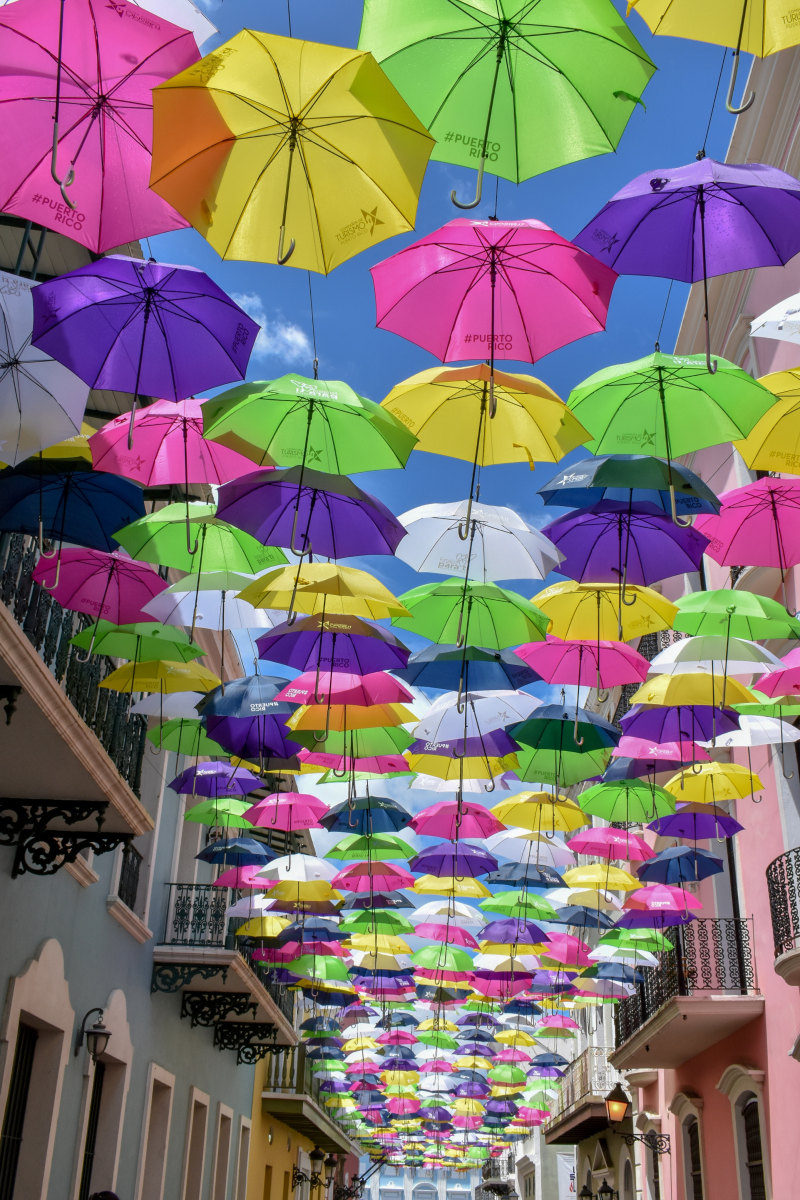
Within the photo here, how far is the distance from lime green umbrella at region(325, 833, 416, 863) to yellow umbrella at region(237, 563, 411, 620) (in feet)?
20.3

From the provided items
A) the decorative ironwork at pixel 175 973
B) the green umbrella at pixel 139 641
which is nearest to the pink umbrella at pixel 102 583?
the green umbrella at pixel 139 641

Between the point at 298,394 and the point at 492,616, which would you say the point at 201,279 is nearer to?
the point at 298,394

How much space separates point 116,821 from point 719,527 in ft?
18.8

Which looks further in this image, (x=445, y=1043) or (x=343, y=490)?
(x=445, y=1043)

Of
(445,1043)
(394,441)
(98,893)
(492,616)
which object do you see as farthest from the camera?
(445,1043)

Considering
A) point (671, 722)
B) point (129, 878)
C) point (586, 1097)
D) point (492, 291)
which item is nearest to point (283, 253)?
point (492, 291)

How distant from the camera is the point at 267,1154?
25719 mm

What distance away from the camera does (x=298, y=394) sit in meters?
6.62

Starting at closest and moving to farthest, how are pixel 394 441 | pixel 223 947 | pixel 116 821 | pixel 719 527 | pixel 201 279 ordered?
1. pixel 201 279
2. pixel 394 441
3. pixel 719 527
4. pixel 116 821
5. pixel 223 947

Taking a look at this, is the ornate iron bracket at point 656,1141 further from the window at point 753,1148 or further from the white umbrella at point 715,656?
the white umbrella at point 715,656

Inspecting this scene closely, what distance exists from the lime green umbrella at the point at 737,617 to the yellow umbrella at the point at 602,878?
667 cm

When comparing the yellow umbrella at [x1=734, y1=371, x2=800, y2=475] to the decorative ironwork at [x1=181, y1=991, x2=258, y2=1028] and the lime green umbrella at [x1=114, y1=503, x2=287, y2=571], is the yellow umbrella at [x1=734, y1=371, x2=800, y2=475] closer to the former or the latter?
the lime green umbrella at [x1=114, y1=503, x2=287, y2=571]

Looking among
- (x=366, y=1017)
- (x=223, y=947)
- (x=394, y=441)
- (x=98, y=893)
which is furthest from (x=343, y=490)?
(x=366, y=1017)

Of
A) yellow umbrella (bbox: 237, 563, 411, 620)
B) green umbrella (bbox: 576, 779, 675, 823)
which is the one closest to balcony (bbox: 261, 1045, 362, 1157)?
green umbrella (bbox: 576, 779, 675, 823)
